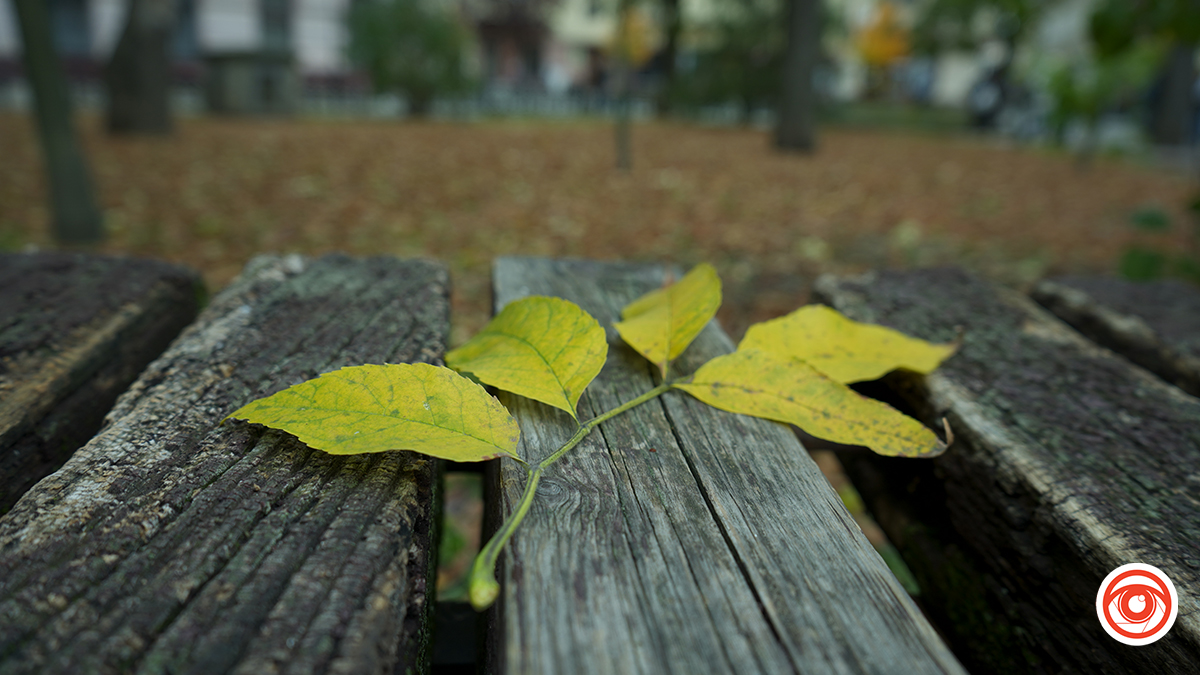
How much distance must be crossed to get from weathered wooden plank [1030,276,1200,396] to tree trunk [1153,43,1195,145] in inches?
586

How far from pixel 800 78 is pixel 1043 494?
897cm

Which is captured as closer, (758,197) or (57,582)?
(57,582)

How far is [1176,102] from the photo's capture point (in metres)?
13.7

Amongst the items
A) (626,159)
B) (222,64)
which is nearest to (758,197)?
(626,159)

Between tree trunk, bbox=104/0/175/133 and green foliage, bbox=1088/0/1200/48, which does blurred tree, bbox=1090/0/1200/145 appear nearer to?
green foliage, bbox=1088/0/1200/48

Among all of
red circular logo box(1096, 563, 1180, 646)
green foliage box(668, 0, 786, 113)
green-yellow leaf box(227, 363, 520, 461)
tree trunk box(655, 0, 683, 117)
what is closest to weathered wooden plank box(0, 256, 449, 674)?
green-yellow leaf box(227, 363, 520, 461)

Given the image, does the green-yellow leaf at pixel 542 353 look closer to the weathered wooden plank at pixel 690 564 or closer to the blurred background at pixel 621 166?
the weathered wooden plank at pixel 690 564

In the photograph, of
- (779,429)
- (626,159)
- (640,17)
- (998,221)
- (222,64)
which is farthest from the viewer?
(640,17)

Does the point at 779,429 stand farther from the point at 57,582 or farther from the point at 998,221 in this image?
the point at 998,221

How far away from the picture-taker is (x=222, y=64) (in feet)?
43.1

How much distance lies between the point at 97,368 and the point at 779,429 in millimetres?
1018

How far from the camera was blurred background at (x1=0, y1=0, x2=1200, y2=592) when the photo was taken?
4191mm

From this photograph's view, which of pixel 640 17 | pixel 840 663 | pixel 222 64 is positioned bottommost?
pixel 840 663

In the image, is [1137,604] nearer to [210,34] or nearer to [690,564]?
[690,564]
